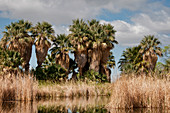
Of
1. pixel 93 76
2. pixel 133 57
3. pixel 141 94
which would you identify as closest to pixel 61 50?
pixel 93 76

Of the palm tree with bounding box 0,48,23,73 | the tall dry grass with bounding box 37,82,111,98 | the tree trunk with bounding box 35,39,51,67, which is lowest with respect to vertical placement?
the tall dry grass with bounding box 37,82,111,98

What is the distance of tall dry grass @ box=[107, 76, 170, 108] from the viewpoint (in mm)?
12688

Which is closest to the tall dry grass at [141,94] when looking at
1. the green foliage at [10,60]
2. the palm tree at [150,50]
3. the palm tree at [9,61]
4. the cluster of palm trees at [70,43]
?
the palm tree at [9,61]

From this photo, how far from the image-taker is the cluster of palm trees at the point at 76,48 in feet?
143

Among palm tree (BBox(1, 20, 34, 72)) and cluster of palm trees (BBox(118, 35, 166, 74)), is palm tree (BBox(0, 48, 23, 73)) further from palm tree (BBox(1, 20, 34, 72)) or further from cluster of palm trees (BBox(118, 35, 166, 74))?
cluster of palm trees (BBox(118, 35, 166, 74))

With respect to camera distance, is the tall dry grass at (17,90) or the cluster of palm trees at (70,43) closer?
the tall dry grass at (17,90)

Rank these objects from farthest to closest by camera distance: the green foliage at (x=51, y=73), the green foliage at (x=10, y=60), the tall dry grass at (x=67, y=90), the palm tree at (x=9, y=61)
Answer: the green foliage at (x=51, y=73), the green foliage at (x=10, y=60), the palm tree at (x=9, y=61), the tall dry grass at (x=67, y=90)

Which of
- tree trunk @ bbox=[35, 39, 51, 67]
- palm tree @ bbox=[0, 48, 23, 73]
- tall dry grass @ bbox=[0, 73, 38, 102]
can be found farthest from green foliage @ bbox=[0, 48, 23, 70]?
tall dry grass @ bbox=[0, 73, 38, 102]

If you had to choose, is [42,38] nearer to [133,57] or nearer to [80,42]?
[80,42]

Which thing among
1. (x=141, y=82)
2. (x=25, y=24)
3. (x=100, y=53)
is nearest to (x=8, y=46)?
(x=25, y=24)

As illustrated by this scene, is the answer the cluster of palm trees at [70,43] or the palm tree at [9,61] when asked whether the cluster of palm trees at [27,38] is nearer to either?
the cluster of palm trees at [70,43]

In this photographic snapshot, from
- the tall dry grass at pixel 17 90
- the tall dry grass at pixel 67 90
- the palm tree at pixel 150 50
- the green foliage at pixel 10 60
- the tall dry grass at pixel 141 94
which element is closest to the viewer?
the tall dry grass at pixel 141 94

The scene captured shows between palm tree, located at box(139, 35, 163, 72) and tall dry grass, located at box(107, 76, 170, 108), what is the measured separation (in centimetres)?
3584

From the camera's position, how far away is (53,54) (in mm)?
46062
